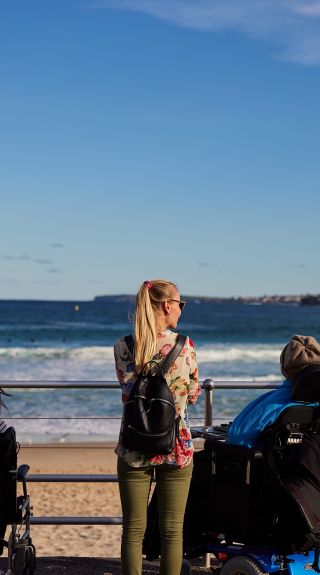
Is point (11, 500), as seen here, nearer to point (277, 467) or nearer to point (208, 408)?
point (277, 467)

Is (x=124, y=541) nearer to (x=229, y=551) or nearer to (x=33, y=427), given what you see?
(x=229, y=551)

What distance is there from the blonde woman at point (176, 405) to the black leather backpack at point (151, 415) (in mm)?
66

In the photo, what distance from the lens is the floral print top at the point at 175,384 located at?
3619 millimetres

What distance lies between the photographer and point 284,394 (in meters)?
3.80

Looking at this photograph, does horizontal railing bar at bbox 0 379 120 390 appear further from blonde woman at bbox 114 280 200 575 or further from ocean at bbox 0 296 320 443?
blonde woman at bbox 114 280 200 575

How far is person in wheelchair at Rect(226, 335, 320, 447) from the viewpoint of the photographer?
12.4 ft

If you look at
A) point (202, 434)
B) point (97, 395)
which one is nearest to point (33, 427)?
point (97, 395)

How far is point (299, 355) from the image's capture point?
377cm

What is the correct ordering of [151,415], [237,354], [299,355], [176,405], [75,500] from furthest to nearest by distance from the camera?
1. [237,354]
2. [75,500]
3. [299,355]
4. [176,405]
5. [151,415]

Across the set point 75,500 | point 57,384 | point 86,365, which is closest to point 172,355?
point 57,384

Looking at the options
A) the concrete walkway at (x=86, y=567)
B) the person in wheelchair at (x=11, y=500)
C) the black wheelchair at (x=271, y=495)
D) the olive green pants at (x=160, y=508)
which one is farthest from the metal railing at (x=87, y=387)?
the olive green pants at (x=160, y=508)

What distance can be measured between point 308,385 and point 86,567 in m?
2.04

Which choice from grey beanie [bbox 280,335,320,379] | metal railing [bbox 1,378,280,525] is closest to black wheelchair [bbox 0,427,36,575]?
metal railing [bbox 1,378,280,525]

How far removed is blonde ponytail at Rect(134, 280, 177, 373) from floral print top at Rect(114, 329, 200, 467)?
6cm
